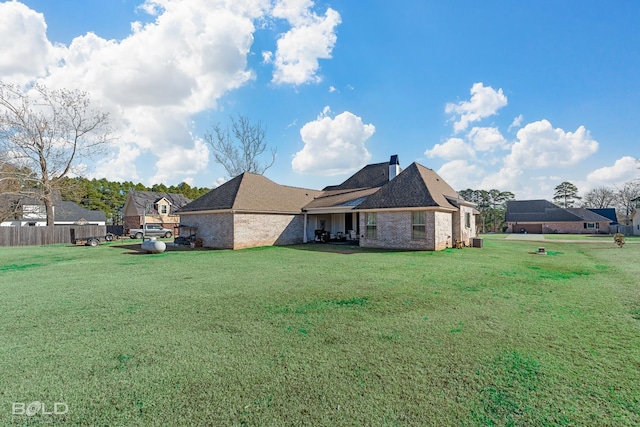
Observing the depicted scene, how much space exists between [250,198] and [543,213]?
47.0 meters

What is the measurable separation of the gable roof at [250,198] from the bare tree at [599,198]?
6276cm

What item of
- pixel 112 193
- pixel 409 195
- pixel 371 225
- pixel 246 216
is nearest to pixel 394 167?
pixel 409 195

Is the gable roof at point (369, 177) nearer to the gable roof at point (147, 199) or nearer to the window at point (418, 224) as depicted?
the window at point (418, 224)

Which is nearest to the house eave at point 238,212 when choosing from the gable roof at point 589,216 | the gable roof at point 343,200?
the gable roof at point 343,200

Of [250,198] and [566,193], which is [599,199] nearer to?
[566,193]

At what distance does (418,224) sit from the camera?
14969 millimetres

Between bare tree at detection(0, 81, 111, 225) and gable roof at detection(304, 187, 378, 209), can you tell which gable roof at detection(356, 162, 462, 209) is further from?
bare tree at detection(0, 81, 111, 225)

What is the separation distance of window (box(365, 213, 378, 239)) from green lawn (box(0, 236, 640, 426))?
9.18 metres

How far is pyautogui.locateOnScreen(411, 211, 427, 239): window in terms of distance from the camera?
14.8m

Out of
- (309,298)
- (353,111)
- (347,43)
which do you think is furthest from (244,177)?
(309,298)

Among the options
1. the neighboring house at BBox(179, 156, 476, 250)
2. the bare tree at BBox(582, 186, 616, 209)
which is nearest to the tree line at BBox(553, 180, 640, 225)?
the bare tree at BBox(582, 186, 616, 209)

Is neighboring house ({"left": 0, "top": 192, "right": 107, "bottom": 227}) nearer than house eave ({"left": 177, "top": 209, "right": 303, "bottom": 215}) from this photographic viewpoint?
No

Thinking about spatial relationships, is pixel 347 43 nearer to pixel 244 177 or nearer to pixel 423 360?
pixel 244 177

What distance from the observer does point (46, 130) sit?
21859mm
